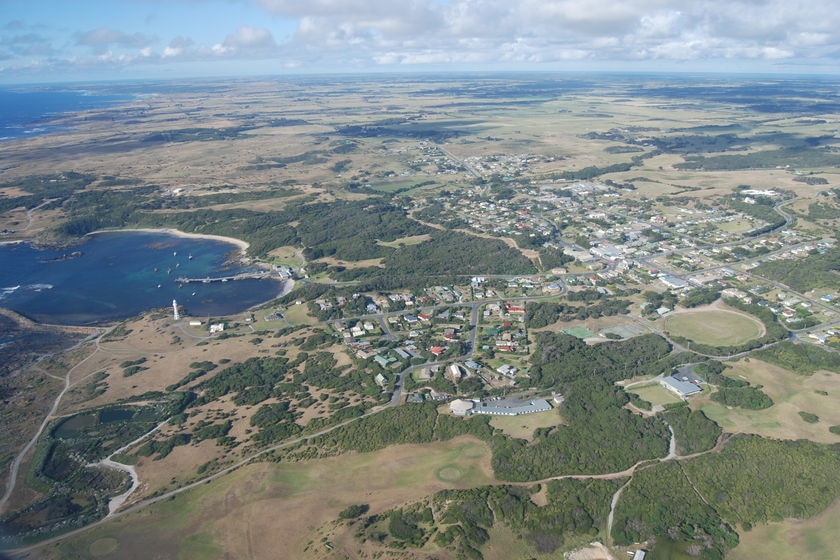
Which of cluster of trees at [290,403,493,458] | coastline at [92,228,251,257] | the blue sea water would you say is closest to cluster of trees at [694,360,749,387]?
cluster of trees at [290,403,493,458]

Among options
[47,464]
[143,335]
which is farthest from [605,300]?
[47,464]

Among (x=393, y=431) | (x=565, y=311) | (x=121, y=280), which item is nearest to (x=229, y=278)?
(x=121, y=280)

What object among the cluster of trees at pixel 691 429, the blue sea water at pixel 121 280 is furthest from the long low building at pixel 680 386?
the blue sea water at pixel 121 280

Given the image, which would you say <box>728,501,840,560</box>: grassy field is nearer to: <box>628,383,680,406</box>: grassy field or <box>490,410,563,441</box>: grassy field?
<box>628,383,680,406</box>: grassy field

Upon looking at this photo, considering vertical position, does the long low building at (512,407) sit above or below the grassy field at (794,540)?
above

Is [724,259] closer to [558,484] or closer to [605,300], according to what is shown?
[605,300]

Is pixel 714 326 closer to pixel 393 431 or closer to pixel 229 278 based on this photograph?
pixel 393 431

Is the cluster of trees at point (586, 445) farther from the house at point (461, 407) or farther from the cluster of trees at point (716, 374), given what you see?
the cluster of trees at point (716, 374)
